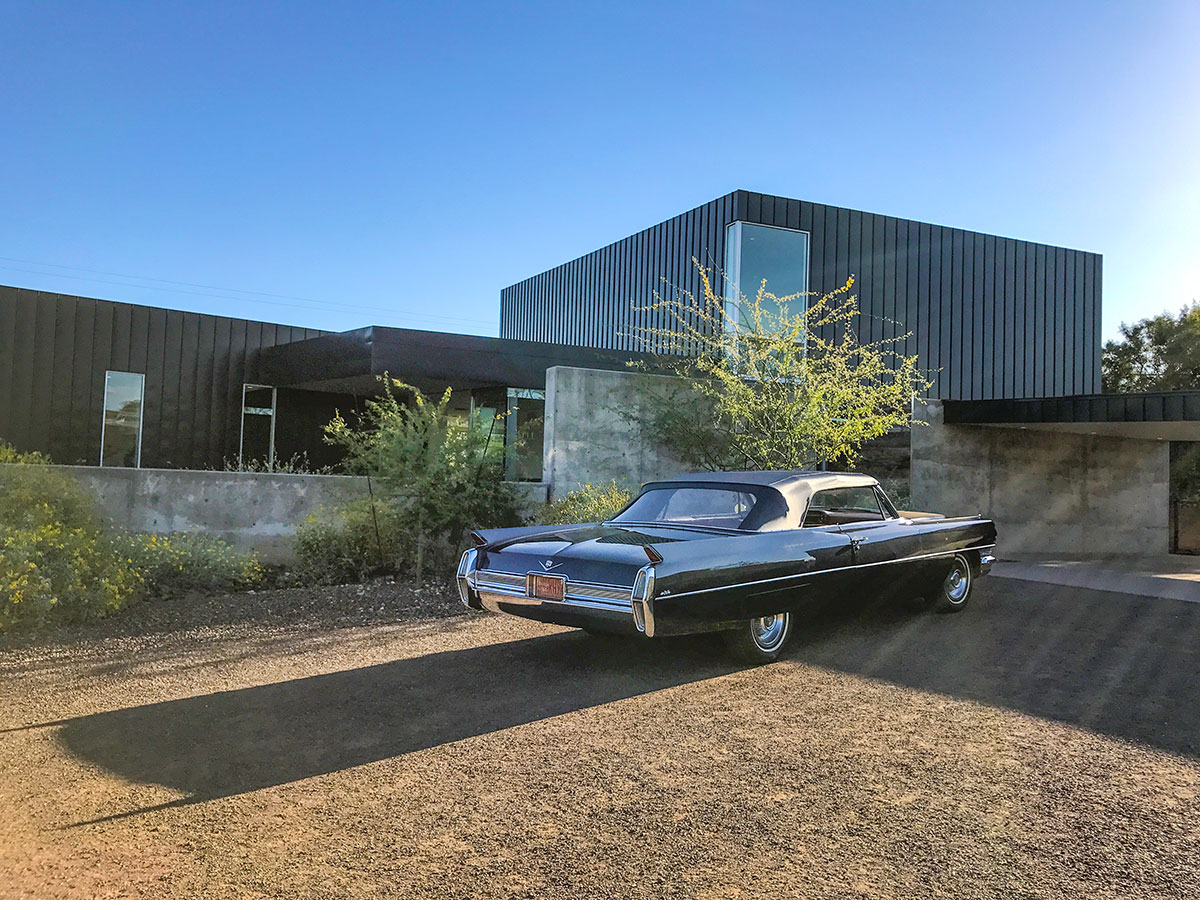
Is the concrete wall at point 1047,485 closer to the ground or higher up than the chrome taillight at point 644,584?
higher up

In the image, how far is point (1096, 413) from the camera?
43.3ft

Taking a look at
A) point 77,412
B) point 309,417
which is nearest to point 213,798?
point 77,412

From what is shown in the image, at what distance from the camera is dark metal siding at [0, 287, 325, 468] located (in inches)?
579

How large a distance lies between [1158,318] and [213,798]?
3597cm

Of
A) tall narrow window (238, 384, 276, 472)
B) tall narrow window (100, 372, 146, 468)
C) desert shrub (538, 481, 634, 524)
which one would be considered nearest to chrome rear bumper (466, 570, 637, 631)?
desert shrub (538, 481, 634, 524)

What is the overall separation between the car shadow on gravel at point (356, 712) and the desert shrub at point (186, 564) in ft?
11.0

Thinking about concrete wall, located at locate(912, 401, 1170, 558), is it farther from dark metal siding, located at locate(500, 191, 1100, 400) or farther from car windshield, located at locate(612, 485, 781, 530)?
car windshield, located at locate(612, 485, 781, 530)

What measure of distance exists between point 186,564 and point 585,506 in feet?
13.6

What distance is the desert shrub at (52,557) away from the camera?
6.78 m

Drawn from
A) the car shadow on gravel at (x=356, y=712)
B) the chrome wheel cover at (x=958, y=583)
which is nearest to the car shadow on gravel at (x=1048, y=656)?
the chrome wheel cover at (x=958, y=583)

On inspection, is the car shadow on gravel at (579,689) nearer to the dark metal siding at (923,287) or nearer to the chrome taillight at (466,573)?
the chrome taillight at (466,573)

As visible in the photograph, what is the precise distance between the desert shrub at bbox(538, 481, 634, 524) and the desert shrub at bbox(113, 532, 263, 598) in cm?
316

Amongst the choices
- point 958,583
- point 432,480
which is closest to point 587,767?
point 958,583

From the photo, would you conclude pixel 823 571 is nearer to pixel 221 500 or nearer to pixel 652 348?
pixel 221 500
